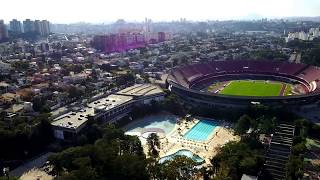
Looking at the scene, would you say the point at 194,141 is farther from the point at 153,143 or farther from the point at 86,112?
the point at 86,112

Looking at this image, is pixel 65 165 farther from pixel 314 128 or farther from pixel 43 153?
pixel 314 128

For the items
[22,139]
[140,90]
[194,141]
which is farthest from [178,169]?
[140,90]

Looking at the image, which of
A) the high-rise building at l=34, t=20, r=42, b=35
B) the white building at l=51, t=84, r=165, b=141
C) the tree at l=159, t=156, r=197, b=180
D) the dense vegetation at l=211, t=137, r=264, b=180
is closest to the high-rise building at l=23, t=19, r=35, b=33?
the high-rise building at l=34, t=20, r=42, b=35

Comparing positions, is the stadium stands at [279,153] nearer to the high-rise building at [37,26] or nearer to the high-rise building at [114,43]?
the high-rise building at [114,43]

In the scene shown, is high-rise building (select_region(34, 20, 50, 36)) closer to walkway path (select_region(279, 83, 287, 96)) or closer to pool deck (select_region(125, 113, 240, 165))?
walkway path (select_region(279, 83, 287, 96))

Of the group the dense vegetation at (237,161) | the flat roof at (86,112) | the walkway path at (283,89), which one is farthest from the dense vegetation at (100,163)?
the walkway path at (283,89)

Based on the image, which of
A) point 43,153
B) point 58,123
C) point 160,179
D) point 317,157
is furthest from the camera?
point 58,123

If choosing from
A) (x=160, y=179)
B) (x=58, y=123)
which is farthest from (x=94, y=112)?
(x=160, y=179)
